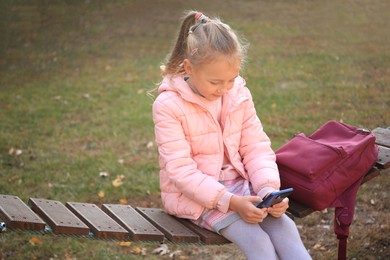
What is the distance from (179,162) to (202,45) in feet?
1.98

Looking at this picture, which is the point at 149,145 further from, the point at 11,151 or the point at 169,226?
the point at 169,226

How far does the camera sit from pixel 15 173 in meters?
5.59

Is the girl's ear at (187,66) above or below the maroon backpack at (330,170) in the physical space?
above

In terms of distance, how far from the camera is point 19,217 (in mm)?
3037

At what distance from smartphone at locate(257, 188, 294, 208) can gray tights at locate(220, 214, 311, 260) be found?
14 cm

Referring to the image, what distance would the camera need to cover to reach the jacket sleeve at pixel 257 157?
130 inches

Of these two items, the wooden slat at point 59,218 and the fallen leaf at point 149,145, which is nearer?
the wooden slat at point 59,218

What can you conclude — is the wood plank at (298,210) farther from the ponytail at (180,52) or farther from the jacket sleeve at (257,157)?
the ponytail at (180,52)

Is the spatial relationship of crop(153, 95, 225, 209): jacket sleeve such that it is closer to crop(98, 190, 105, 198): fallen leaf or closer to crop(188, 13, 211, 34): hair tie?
crop(188, 13, 211, 34): hair tie

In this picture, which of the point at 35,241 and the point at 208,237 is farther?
the point at 35,241

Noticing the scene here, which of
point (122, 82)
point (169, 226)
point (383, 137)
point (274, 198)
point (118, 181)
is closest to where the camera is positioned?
point (274, 198)

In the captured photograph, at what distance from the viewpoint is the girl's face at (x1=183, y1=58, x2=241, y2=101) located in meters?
3.12

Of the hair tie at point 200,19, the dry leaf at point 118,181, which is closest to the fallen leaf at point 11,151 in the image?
the dry leaf at point 118,181

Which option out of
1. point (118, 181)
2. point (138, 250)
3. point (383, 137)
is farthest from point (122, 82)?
point (383, 137)
